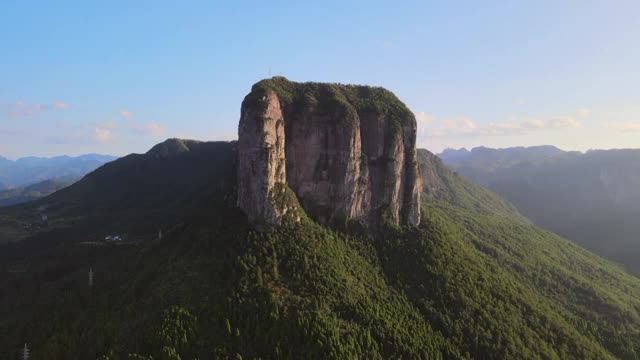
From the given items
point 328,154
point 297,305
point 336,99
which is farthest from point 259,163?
point 297,305

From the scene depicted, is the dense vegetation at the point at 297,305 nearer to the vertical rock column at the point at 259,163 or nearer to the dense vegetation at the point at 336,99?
the vertical rock column at the point at 259,163

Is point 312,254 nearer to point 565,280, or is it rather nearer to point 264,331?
point 264,331

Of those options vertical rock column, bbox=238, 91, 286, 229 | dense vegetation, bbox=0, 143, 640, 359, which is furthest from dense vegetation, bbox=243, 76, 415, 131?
dense vegetation, bbox=0, 143, 640, 359

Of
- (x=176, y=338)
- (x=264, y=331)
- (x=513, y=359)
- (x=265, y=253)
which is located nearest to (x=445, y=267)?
(x=513, y=359)

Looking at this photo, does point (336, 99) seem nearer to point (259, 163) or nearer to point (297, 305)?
point (259, 163)

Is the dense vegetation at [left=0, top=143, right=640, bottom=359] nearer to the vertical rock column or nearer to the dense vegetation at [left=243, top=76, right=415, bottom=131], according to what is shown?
the vertical rock column

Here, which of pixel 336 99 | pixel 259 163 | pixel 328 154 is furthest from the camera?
pixel 336 99

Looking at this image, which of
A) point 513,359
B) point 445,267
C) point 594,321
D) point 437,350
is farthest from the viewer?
point 594,321
